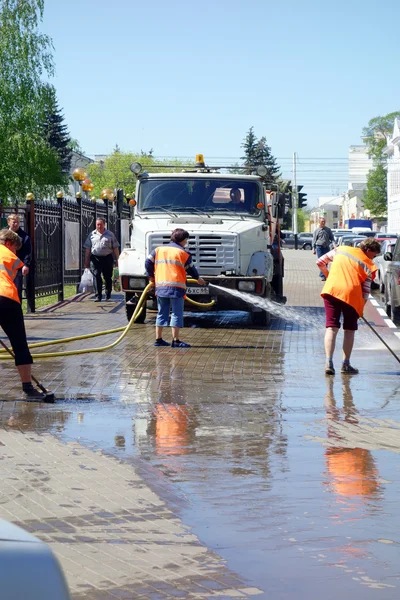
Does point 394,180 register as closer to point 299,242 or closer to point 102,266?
point 299,242

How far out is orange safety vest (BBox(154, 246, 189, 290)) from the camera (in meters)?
14.5

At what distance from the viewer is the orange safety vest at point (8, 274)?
391 inches

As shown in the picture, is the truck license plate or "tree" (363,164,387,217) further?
"tree" (363,164,387,217)

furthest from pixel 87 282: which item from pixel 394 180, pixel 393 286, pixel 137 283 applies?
pixel 394 180

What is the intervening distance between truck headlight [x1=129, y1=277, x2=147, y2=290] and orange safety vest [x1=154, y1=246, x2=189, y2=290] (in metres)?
2.66

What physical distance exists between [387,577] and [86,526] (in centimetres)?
168

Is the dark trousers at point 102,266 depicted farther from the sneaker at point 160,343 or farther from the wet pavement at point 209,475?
the wet pavement at point 209,475

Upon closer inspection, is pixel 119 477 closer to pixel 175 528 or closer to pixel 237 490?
pixel 237 490

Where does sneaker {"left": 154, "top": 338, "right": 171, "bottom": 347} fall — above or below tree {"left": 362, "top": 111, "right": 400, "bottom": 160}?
below

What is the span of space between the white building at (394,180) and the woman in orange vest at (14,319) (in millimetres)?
100026

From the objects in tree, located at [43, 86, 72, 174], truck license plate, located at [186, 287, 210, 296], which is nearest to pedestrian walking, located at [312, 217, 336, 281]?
truck license plate, located at [186, 287, 210, 296]

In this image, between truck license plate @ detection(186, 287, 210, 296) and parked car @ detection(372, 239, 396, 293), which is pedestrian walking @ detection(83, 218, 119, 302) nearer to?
truck license plate @ detection(186, 287, 210, 296)

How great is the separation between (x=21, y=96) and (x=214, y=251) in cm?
3098

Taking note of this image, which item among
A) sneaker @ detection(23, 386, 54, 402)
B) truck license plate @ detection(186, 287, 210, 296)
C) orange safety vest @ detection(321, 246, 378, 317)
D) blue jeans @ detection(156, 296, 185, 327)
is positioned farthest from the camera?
truck license plate @ detection(186, 287, 210, 296)
